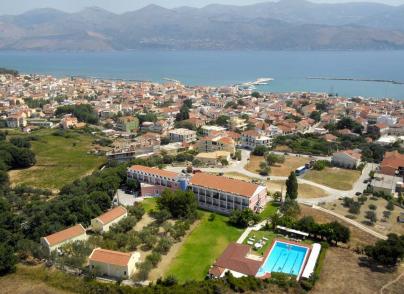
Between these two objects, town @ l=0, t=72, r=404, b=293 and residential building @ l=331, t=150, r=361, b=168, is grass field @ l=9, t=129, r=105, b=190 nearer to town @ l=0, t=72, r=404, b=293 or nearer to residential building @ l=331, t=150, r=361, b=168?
town @ l=0, t=72, r=404, b=293

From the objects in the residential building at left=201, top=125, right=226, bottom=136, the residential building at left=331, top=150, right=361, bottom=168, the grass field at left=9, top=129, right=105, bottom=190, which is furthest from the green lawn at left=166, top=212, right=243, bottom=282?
the residential building at left=201, top=125, right=226, bottom=136

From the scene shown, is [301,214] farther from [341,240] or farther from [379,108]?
[379,108]

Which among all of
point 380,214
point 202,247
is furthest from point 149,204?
point 380,214

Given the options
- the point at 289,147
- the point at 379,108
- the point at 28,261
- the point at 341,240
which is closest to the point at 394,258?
the point at 341,240

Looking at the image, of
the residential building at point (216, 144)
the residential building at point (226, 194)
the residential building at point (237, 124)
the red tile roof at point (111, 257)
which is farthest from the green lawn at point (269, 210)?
the residential building at point (237, 124)

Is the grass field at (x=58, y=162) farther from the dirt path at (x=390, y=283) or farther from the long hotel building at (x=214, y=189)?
the dirt path at (x=390, y=283)

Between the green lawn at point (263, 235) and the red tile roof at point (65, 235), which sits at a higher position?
the red tile roof at point (65, 235)

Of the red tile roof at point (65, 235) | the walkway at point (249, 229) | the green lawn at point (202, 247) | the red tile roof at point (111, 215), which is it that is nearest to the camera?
the green lawn at point (202, 247)
